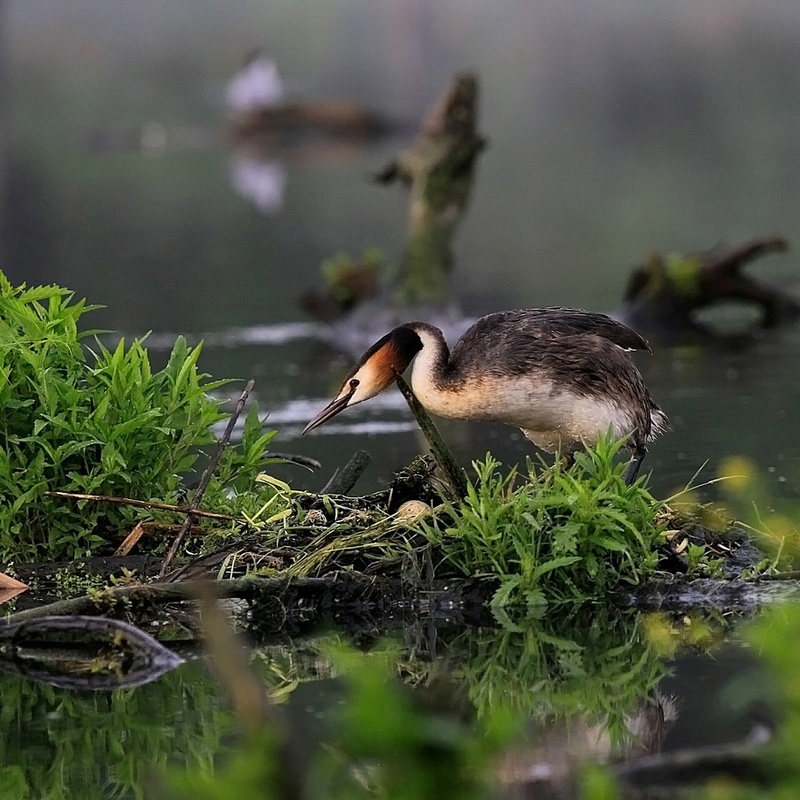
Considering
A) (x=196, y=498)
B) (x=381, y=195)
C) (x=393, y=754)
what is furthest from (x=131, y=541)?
(x=381, y=195)

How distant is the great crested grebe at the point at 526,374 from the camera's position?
362 inches

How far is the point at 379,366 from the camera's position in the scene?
30.9ft

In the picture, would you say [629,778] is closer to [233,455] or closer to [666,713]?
[666,713]

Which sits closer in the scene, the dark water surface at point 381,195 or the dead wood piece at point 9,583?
the dead wood piece at point 9,583

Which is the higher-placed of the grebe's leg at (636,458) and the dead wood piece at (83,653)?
the dead wood piece at (83,653)

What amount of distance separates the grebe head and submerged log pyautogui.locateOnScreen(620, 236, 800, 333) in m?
9.04

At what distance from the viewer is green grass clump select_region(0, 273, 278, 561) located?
8742 millimetres

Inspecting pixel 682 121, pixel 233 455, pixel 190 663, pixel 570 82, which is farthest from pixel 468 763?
pixel 570 82

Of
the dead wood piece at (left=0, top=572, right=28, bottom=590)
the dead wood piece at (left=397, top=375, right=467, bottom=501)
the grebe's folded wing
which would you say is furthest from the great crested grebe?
the dead wood piece at (left=0, top=572, right=28, bottom=590)

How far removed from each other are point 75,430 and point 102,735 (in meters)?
1.98

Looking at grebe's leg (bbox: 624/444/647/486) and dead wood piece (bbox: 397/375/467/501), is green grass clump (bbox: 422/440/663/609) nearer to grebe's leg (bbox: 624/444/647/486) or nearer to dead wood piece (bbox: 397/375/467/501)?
dead wood piece (bbox: 397/375/467/501)

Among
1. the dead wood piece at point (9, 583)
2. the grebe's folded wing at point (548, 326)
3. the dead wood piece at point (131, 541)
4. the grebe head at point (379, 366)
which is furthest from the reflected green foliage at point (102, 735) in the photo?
the grebe's folded wing at point (548, 326)

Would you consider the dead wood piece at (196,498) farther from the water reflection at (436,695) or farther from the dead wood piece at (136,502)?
the water reflection at (436,695)

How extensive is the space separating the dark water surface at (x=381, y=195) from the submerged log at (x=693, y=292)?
0.38m
